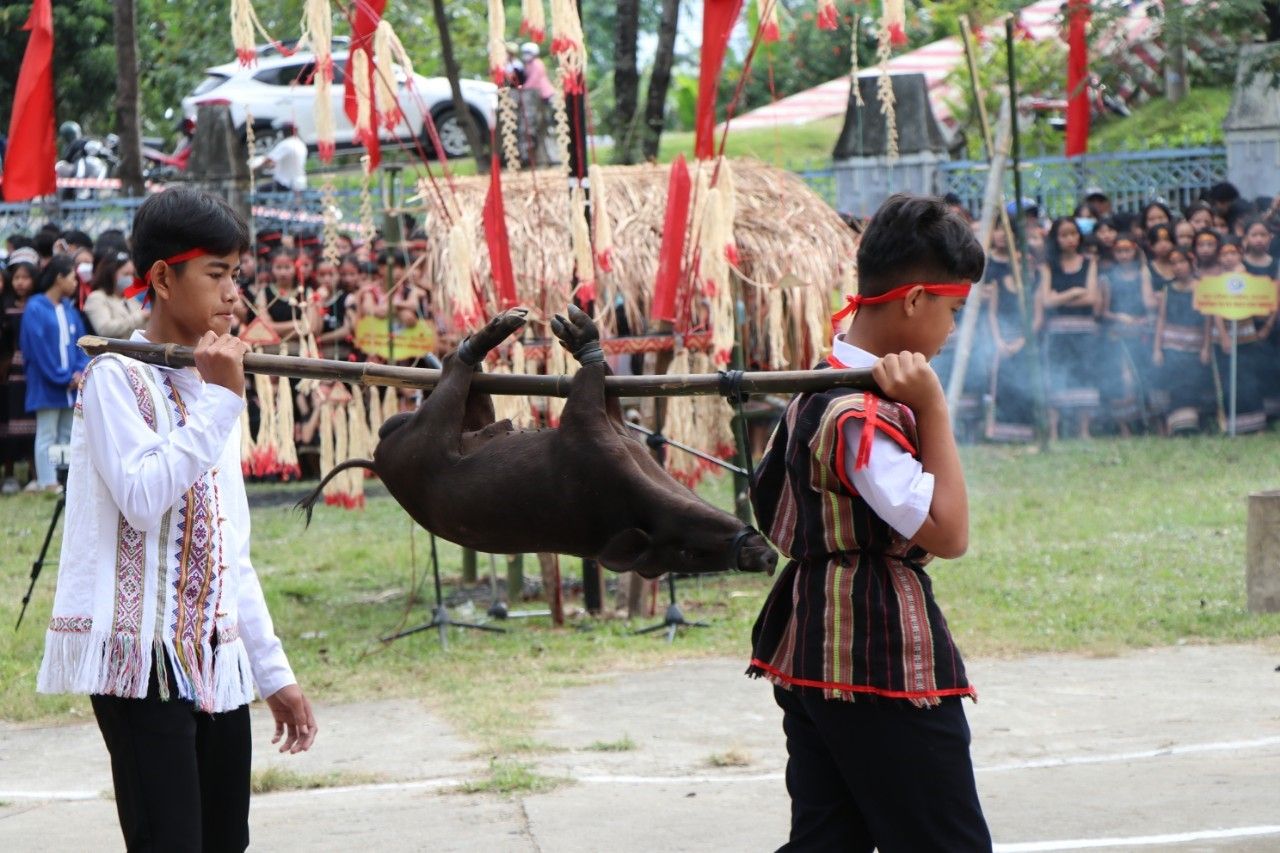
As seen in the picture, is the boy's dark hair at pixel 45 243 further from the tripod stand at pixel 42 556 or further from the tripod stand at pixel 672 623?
the tripod stand at pixel 672 623

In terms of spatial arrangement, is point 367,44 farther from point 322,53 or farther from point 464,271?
point 464,271

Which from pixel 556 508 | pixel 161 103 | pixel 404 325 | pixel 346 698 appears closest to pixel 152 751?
pixel 556 508

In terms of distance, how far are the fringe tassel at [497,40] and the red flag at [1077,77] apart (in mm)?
8414

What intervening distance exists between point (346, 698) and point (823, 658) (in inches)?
179

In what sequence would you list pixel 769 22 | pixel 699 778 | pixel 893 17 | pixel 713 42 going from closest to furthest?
pixel 893 17
pixel 699 778
pixel 769 22
pixel 713 42

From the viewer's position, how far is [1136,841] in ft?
15.5

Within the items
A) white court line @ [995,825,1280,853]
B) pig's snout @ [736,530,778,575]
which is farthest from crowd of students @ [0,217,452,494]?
pig's snout @ [736,530,778,575]

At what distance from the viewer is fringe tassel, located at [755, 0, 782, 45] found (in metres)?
5.64

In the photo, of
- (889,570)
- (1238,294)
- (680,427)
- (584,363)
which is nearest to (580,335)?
(584,363)

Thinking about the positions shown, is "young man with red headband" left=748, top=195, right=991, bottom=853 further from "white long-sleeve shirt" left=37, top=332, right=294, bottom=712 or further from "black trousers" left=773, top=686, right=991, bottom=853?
"white long-sleeve shirt" left=37, top=332, right=294, bottom=712

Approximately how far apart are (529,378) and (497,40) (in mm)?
3174

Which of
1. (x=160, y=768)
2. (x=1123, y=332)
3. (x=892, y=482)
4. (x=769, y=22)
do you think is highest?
(x=769, y=22)

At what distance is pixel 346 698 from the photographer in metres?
7.20

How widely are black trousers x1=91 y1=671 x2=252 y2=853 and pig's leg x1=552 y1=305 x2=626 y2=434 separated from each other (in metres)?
0.94
